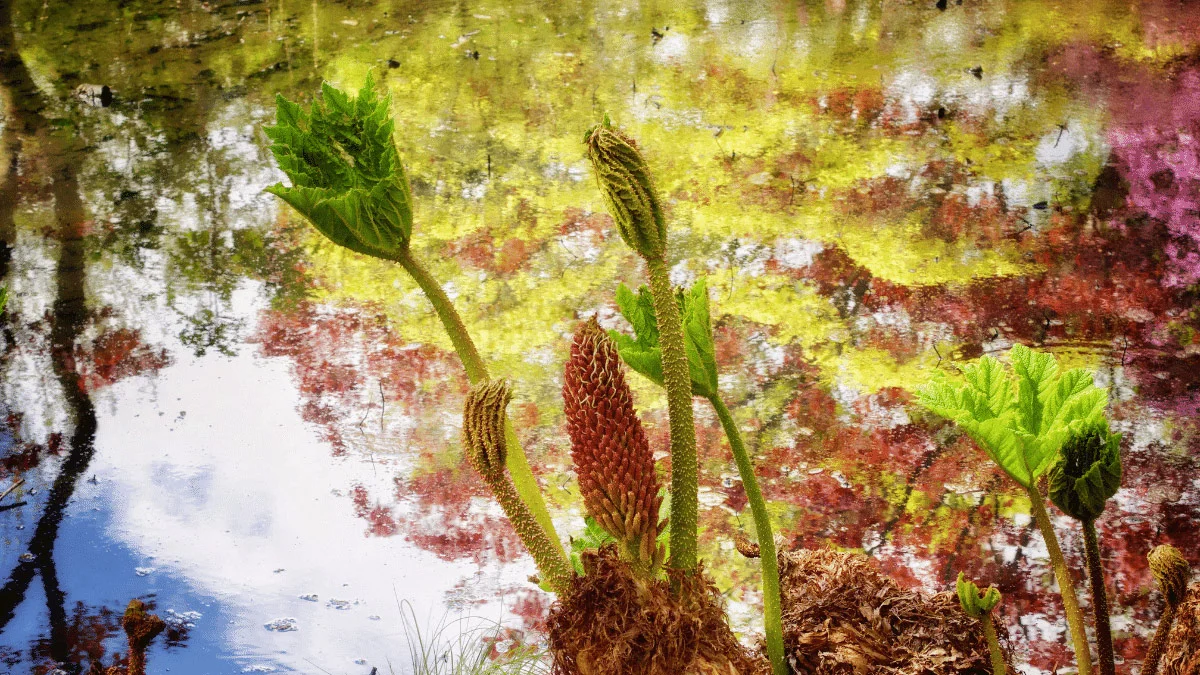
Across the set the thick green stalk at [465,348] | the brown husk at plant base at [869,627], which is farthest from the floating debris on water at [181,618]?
the brown husk at plant base at [869,627]

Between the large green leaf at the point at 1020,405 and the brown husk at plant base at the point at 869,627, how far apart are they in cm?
18

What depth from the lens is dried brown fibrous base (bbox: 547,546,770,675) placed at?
2.95 feet

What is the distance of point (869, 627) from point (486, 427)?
55 cm

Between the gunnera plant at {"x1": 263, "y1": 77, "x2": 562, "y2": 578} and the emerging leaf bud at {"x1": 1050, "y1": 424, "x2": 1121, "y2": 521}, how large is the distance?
0.50 metres

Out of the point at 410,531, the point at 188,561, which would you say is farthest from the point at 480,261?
the point at 188,561

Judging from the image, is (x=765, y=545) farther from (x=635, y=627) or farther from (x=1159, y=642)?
(x=1159, y=642)

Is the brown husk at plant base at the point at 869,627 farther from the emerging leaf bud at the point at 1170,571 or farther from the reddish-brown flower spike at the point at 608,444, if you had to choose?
the reddish-brown flower spike at the point at 608,444

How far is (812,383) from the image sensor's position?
7.40 feet

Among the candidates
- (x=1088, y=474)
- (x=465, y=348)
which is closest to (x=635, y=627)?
(x=465, y=348)

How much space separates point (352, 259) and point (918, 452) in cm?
139

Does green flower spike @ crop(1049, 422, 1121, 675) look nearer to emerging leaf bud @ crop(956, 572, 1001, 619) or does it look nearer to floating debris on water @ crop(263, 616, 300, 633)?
emerging leaf bud @ crop(956, 572, 1001, 619)

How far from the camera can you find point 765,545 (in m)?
1.11

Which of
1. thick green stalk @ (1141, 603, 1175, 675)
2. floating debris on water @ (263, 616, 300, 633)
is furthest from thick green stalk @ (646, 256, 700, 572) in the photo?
floating debris on water @ (263, 616, 300, 633)

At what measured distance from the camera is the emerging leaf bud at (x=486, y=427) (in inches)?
35.2
